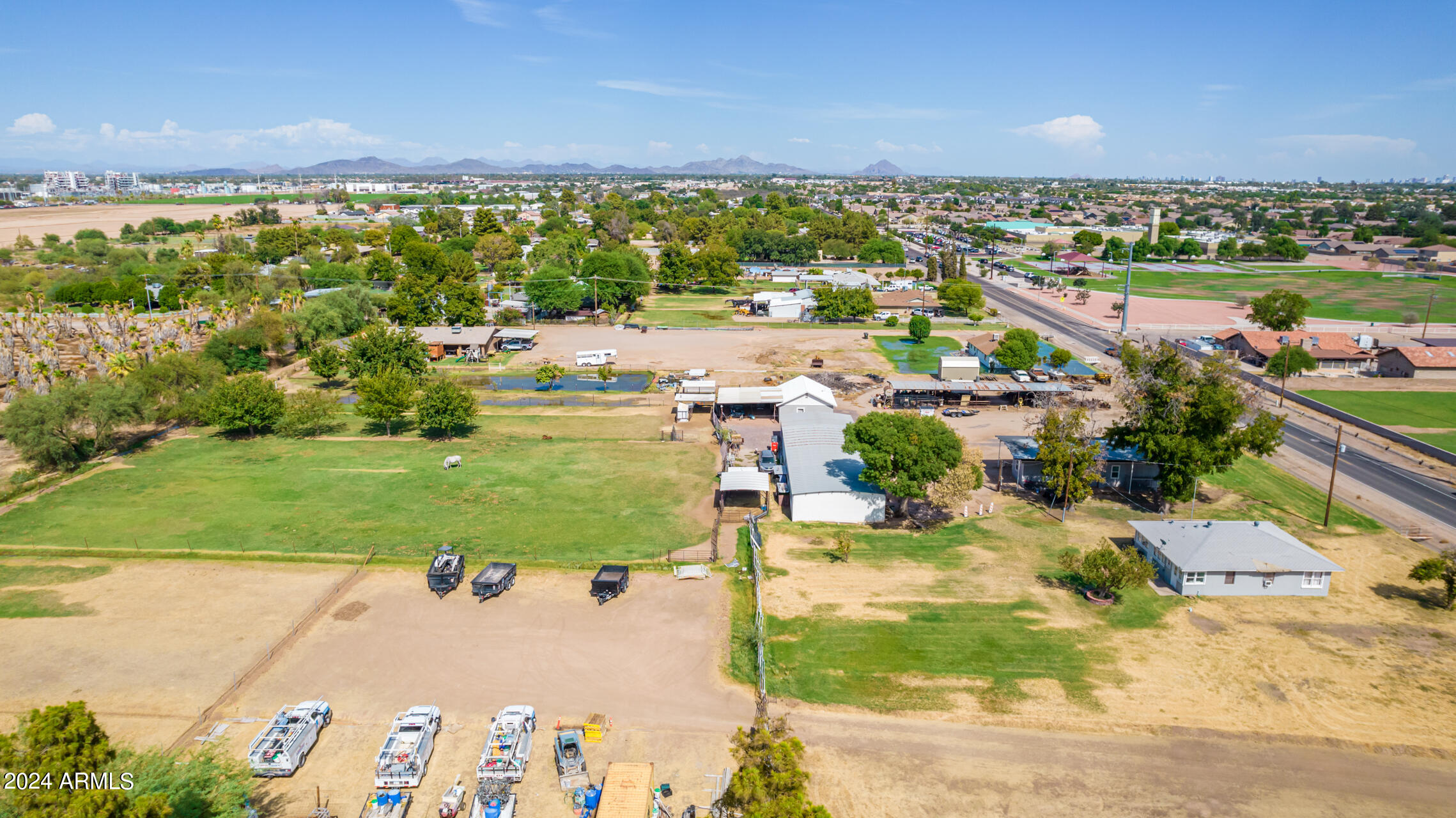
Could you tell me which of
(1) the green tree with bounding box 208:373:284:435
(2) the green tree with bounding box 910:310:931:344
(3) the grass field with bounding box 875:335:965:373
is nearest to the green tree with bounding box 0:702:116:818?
(1) the green tree with bounding box 208:373:284:435

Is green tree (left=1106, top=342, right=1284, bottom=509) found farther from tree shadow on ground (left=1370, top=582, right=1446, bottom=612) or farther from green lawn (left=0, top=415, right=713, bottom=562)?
green lawn (left=0, top=415, right=713, bottom=562)

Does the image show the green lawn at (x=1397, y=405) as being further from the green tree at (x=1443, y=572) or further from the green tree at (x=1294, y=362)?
the green tree at (x=1443, y=572)

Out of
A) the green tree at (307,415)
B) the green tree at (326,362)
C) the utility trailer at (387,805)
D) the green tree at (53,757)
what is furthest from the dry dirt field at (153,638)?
the green tree at (326,362)

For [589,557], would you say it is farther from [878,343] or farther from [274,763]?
[878,343]

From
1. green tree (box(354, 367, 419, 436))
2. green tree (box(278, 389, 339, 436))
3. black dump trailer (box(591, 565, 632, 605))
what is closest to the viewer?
black dump trailer (box(591, 565, 632, 605))

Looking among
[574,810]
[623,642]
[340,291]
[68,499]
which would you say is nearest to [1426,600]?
[623,642]

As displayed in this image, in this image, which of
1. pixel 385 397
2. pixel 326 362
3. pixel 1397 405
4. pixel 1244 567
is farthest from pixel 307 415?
pixel 1397 405
